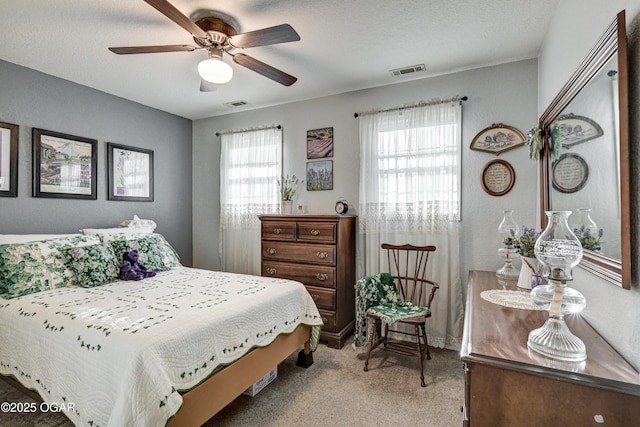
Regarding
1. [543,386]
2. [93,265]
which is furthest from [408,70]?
[93,265]

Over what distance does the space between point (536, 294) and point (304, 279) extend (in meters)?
2.33

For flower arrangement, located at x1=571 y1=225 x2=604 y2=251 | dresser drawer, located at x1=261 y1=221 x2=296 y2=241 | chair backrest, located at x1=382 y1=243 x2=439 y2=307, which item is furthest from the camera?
dresser drawer, located at x1=261 y1=221 x2=296 y2=241

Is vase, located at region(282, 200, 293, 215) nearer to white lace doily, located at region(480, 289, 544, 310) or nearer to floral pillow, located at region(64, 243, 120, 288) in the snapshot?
floral pillow, located at region(64, 243, 120, 288)

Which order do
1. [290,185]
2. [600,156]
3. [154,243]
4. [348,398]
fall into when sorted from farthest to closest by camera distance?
1. [290,185]
2. [154,243]
3. [348,398]
4. [600,156]

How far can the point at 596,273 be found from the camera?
4.23 feet

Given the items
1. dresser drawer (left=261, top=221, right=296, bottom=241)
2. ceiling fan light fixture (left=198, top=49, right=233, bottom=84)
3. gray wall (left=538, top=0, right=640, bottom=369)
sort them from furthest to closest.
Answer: dresser drawer (left=261, top=221, right=296, bottom=241), ceiling fan light fixture (left=198, top=49, right=233, bottom=84), gray wall (left=538, top=0, right=640, bottom=369)

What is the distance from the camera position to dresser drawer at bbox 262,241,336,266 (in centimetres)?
315

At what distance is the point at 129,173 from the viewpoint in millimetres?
3807

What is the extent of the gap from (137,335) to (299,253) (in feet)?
6.25

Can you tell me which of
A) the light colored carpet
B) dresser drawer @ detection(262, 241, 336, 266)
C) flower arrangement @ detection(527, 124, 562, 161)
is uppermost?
flower arrangement @ detection(527, 124, 562, 161)

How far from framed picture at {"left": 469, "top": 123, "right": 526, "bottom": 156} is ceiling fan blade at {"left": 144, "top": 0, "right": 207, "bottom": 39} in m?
2.46

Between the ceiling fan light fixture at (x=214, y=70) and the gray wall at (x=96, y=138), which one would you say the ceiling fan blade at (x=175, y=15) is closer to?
the ceiling fan light fixture at (x=214, y=70)

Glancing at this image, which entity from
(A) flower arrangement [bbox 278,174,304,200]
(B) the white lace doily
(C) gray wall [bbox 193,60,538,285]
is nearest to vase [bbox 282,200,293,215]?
(A) flower arrangement [bbox 278,174,304,200]

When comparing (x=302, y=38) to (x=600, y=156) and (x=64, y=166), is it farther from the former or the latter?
(x=64, y=166)
